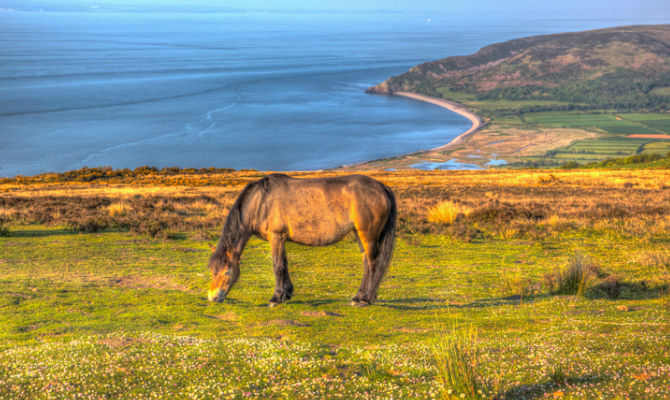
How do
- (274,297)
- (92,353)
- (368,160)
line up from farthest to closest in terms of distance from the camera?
(368,160) → (274,297) → (92,353)

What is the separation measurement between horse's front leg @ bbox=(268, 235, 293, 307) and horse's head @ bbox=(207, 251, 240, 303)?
73 cm

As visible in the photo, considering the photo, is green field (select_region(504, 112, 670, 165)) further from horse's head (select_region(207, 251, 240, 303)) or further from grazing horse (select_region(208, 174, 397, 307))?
horse's head (select_region(207, 251, 240, 303))

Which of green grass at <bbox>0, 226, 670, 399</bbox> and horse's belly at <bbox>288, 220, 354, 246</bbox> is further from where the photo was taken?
horse's belly at <bbox>288, 220, 354, 246</bbox>

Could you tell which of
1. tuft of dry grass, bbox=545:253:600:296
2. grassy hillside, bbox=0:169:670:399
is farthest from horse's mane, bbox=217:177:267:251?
tuft of dry grass, bbox=545:253:600:296

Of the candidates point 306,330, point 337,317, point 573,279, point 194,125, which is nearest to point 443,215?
point 573,279

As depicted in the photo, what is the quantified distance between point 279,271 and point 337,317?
164cm

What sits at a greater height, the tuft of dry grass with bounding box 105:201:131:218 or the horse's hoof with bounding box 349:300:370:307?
the horse's hoof with bounding box 349:300:370:307

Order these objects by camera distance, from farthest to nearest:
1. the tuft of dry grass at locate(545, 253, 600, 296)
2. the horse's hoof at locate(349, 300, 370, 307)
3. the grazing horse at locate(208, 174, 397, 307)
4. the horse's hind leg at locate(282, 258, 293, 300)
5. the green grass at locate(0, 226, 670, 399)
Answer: the tuft of dry grass at locate(545, 253, 600, 296)
the horse's hind leg at locate(282, 258, 293, 300)
the grazing horse at locate(208, 174, 397, 307)
the horse's hoof at locate(349, 300, 370, 307)
the green grass at locate(0, 226, 670, 399)

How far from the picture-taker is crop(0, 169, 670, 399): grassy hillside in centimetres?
570

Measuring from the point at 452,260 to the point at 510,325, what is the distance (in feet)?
20.3

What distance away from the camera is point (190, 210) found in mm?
23766

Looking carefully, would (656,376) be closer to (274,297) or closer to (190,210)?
(274,297)

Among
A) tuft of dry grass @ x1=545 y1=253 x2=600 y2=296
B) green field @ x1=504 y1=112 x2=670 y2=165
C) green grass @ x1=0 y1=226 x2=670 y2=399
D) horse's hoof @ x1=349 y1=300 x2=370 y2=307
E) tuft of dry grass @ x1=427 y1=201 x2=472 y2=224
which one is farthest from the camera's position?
green field @ x1=504 y1=112 x2=670 y2=165


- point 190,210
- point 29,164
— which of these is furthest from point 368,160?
point 190,210
